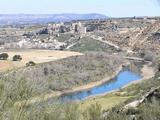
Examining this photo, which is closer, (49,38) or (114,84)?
(114,84)

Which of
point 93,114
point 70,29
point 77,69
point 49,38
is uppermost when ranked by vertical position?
point 93,114

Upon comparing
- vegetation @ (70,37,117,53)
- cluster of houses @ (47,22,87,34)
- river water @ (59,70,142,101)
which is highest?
river water @ (59,70,142,101)

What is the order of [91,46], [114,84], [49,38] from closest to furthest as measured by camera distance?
[114,84] → [91,46] → [49,38]

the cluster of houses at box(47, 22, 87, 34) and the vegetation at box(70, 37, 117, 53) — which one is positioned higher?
the vegetation at box(70, 37, 117, 53)

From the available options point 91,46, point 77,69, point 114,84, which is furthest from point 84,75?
point 91,46

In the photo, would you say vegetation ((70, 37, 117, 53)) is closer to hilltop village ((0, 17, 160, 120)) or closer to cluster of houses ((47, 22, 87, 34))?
hilltop village ((0, 17, 160, 120))

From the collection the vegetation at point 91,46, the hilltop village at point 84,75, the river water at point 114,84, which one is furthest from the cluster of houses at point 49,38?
the river water at point 114,84

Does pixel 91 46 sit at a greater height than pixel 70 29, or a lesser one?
greater

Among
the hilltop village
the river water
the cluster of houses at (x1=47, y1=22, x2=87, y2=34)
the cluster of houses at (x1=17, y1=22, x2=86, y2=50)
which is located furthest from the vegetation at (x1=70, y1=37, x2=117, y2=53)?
the river water

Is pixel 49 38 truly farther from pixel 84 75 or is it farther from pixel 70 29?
pixel 84 75

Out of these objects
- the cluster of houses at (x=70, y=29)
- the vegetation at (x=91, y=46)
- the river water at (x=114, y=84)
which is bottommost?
the cluster of houses at (x=70, y=29)

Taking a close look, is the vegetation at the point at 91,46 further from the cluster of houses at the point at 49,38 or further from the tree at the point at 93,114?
the tree at the point at 93,114

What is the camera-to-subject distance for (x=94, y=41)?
13438cm

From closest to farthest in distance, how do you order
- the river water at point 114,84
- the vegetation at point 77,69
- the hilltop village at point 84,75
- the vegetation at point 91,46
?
the hilltop village at point 84,75
the river water at point 114,84
the vegetation at point 77,69
the vegetation at point 91,46
